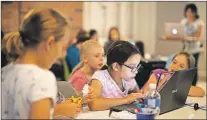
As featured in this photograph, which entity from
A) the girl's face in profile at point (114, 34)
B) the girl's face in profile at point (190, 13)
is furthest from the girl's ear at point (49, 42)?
the girl's face in profile at point (114, 34)

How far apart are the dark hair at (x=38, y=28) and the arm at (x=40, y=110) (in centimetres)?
21

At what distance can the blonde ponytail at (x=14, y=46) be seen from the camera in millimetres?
1269

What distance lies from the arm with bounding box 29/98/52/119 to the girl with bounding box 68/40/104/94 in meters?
1.17

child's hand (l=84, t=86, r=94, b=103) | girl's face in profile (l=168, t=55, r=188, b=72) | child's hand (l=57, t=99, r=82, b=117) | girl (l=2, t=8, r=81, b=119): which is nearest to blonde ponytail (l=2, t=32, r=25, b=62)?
girl (l=2, t=8, r=81, b=119)

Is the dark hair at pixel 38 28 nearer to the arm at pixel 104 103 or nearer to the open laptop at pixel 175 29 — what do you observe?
the arm at pixel 104 103

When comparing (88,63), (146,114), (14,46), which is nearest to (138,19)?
(88,63)

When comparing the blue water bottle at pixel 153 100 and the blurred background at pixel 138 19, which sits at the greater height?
the blurred background at pixel 138 19

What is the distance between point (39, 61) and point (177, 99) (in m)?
0.92

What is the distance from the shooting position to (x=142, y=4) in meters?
7.16

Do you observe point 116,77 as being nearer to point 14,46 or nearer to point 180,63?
point 180,63

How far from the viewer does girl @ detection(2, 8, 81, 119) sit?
1194mm

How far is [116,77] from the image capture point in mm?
2000

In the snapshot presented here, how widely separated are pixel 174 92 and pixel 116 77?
0.36m

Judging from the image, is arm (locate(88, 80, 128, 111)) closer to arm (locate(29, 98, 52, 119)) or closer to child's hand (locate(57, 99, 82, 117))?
child's hand (locate(57, 99, 82, 117))
